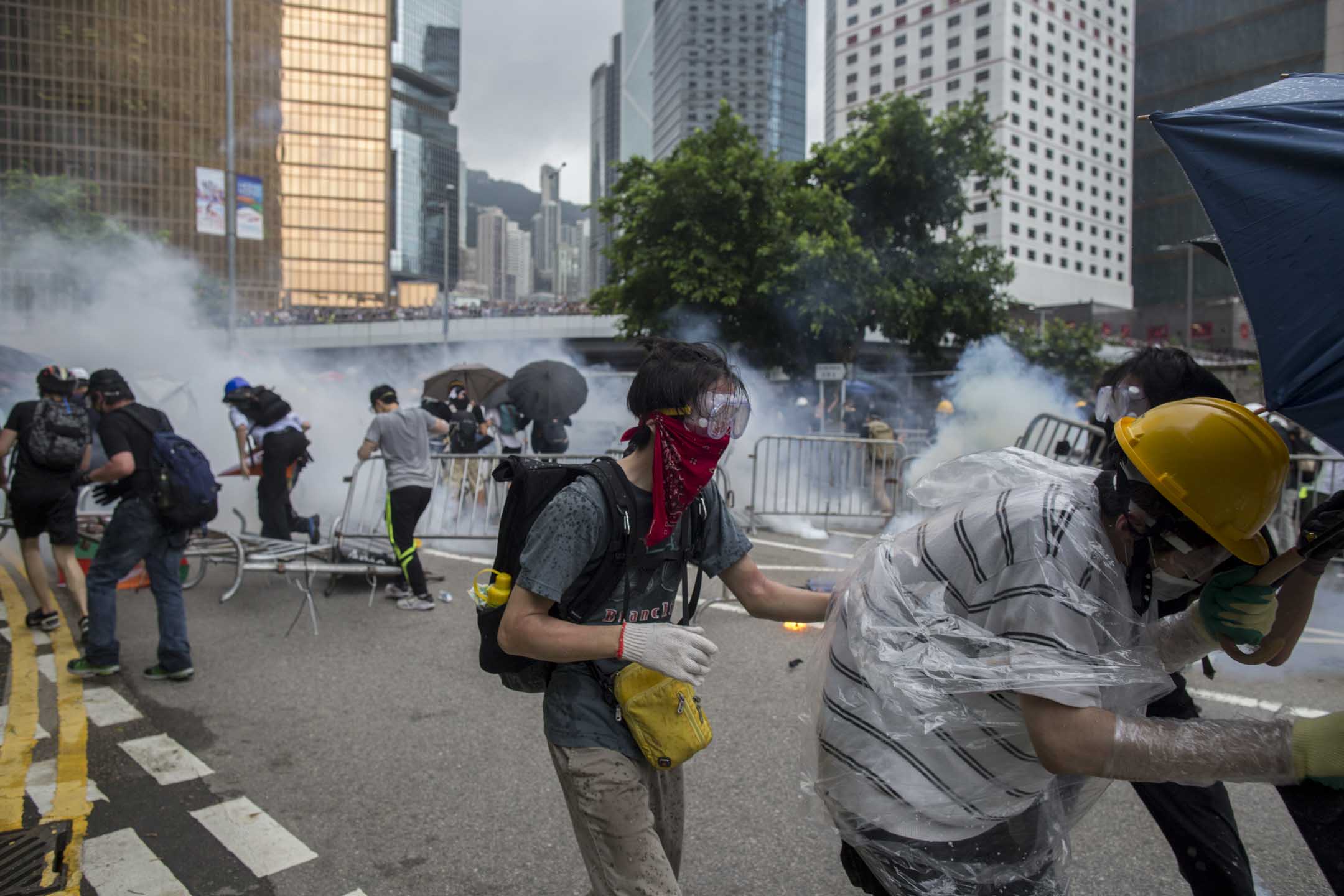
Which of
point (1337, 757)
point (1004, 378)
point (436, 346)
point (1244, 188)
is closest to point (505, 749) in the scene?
point (1337, 757)

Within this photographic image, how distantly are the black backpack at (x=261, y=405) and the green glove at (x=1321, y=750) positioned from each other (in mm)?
8344

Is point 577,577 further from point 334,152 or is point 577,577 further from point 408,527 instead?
point 334,152

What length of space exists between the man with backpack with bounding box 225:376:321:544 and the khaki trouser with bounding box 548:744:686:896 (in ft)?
22.0

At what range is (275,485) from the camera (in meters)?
7.89

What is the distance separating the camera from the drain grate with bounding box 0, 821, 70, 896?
2.67 metres

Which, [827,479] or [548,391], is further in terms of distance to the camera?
[548,391]

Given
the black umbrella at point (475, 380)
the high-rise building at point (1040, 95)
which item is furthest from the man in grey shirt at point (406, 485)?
the high-rise building at point (1040, 95)

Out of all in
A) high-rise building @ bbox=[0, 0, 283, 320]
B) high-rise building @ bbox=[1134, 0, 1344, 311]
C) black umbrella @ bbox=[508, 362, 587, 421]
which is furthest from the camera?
high-rise building @ bbox=[0, 0, 283, 320]

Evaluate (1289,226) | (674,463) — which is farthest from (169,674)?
(1289,226)

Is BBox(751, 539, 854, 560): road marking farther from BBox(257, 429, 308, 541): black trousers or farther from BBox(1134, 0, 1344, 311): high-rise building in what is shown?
BBox(257, 429, 308, 541): black trousers

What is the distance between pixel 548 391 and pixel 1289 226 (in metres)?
10.1

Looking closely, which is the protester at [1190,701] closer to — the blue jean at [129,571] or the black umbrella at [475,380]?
the blue jean at [129,571]

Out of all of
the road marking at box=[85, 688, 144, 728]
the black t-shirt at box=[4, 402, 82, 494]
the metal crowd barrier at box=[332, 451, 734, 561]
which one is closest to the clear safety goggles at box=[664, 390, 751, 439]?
the road marking at box=[85, 688, 144, 728]

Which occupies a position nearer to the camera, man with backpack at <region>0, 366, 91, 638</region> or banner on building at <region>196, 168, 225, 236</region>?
man with backpack at <region>0, 366, 91, 638</region>
